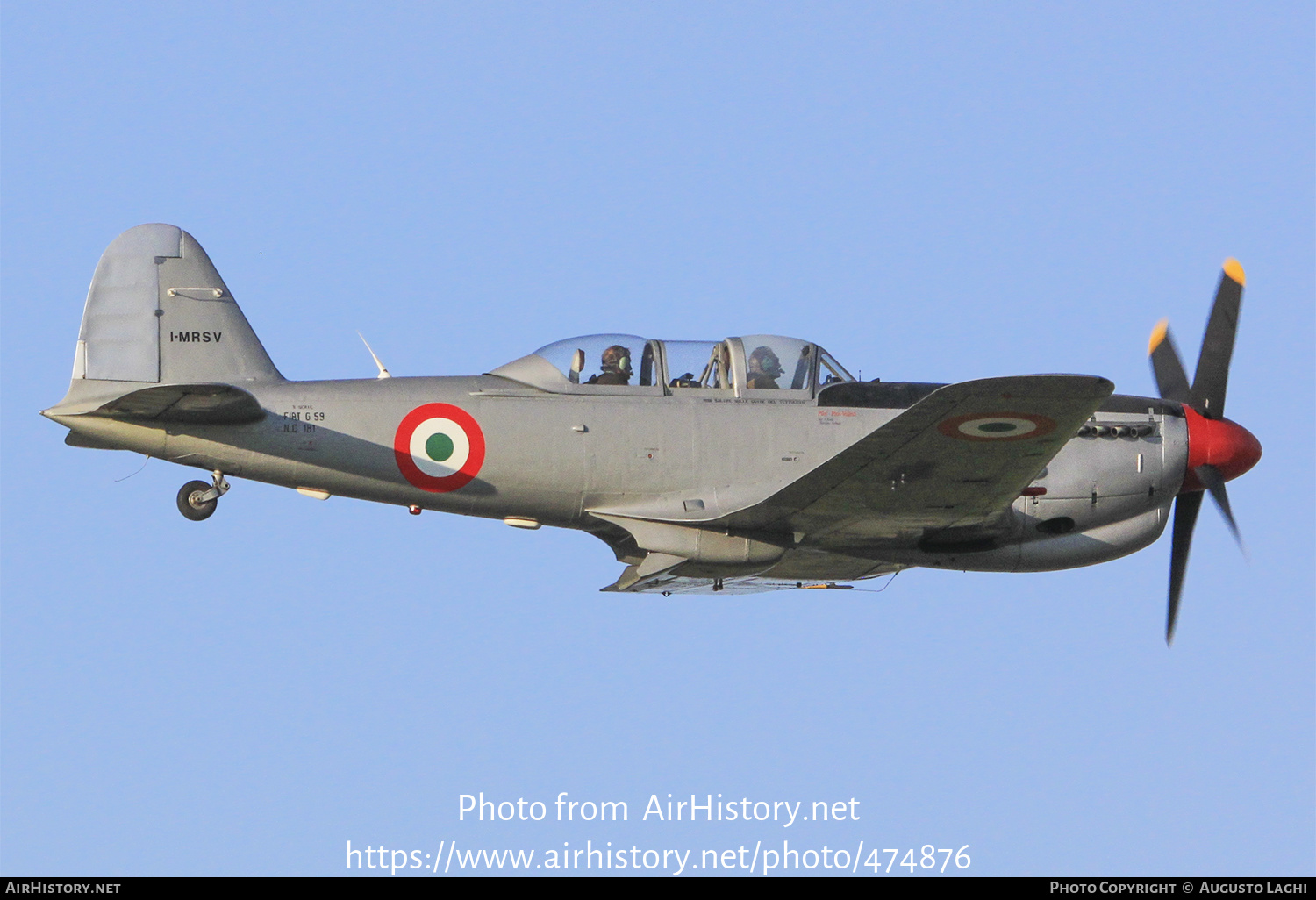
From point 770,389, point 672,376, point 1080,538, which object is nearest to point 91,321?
point 672,376

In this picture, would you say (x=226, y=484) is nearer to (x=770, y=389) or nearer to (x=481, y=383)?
(x=481, y=383)

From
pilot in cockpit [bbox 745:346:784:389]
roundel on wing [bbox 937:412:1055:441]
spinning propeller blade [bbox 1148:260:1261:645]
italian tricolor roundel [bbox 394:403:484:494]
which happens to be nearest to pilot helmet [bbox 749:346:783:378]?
pilot in cockpit [bbox 745:346:784:389]

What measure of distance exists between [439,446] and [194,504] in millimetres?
2029

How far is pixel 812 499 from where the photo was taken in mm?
12531

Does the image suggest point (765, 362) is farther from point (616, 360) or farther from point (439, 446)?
point (439, 446)

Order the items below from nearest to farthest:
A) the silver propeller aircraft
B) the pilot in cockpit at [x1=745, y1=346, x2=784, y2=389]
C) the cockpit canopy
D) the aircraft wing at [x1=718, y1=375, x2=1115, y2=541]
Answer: the aircraft wing at [x1=718, y1=375, x2=1115, y2=541] < the silver propeller aircraft < the cockpit canopy < the pilot in cockpit at [x1=745, y1=346, x2=784, y2=389]

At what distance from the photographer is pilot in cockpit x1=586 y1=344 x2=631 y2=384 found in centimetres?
1320

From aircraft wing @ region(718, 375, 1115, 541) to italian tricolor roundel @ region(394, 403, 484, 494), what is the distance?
2208 mm

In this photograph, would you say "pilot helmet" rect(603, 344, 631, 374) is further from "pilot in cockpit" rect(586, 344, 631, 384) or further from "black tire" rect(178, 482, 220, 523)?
"black tire" rect(178, 482, 220, 523)

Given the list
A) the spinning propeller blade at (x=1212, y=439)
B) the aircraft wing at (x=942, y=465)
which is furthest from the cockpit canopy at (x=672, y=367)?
the spinning propeller blade at (x=1212, y=439)

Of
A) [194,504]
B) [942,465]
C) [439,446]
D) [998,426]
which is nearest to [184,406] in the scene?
[194,504]

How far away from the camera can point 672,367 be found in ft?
43.6

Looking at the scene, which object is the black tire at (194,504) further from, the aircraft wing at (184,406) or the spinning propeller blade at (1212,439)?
the spinning propeller blade at (1212,439)
